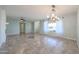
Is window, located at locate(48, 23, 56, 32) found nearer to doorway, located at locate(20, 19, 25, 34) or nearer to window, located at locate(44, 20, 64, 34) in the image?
window, located at locate(44, 20, 64, 34)

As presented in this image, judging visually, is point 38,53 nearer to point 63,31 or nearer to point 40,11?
point 63,31

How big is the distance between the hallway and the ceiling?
39 cm

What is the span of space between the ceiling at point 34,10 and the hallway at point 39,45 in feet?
1.29

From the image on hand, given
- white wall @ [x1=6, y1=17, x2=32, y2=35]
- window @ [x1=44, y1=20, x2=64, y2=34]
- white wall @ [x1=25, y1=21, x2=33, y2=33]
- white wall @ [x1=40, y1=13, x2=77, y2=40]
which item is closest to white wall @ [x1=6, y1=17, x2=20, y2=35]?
white wall @ [x1=6, y1=17, x2=32, y2=35]

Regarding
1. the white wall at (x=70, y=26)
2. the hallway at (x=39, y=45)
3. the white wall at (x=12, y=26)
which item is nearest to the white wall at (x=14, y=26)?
the white wall at (x=12, y=26)

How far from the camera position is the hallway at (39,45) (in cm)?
198

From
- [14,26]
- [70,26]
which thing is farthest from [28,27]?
[70,26]

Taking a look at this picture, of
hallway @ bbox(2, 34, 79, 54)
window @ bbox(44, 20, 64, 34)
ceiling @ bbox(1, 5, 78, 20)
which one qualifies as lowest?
hallway @ bbox(2, 34, 79, 54)

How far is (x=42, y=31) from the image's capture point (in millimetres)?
2201

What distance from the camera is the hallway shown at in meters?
1.98

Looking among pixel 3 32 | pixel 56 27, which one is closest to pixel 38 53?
pixel 56 27

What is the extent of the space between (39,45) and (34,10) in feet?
1.98

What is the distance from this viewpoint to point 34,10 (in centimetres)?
204
